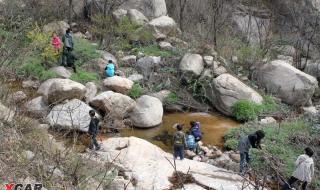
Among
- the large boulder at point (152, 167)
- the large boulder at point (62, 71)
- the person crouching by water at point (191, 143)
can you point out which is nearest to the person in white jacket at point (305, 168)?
the large boulder at point (152, 167)

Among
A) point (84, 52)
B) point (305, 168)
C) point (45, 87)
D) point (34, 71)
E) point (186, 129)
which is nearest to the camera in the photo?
point (305, 168)

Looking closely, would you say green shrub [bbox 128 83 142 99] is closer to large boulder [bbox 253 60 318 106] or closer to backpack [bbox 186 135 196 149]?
backpack [bbox 186 135 196 149]

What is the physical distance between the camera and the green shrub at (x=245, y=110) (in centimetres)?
1419

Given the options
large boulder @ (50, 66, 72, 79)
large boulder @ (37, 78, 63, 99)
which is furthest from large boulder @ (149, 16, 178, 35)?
large boulder @ (37, 78, 63, 99)

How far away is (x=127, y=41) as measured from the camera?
18.2 metres

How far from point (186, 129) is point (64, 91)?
11.3 ft

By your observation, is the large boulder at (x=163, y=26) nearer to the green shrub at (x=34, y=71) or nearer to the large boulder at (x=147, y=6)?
the large boulder at (x=147, y=6)

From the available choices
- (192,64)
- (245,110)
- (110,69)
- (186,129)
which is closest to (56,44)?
(110,69)

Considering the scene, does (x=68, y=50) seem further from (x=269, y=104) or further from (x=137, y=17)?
(x=269, y=104)

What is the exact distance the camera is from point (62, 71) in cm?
Result: 1484

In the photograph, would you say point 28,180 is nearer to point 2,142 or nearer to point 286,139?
point 2,142

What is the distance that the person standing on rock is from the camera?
14.9m

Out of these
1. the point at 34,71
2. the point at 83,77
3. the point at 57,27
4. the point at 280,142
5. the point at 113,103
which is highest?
the point at 57,27

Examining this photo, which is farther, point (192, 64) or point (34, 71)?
point (192, 64)
